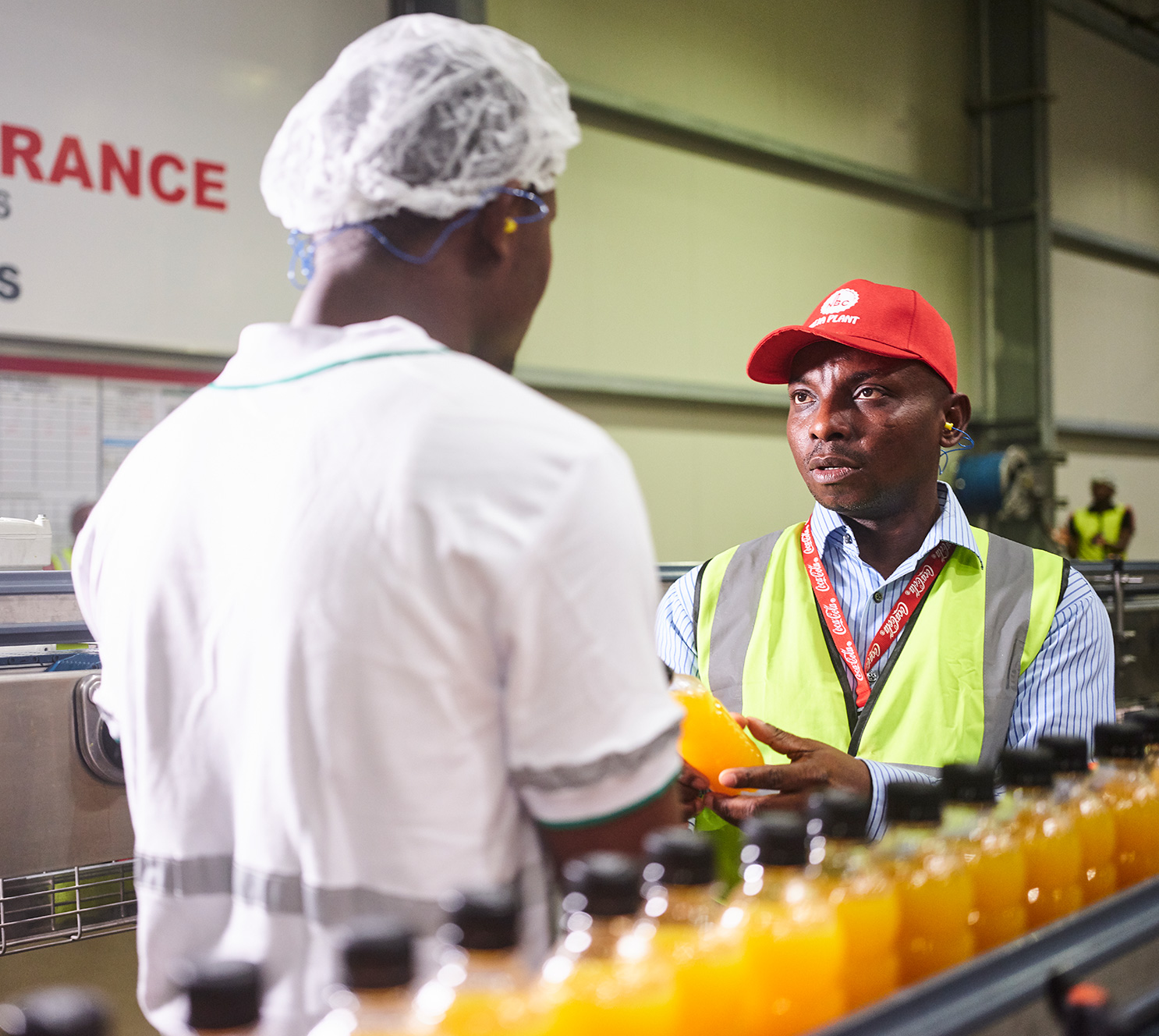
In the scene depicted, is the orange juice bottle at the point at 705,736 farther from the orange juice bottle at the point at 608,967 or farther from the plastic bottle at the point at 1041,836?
the orange juice bottle at the point at 608,967

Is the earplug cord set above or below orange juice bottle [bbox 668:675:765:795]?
above

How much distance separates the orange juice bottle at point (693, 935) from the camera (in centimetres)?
65

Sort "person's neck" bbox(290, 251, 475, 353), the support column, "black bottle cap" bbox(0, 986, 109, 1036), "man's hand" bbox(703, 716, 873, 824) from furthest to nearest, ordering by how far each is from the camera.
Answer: the support column → "man's hand" bbox(703, 716, 873, 824) → "person's neck" bbox(290, 251, 475, 353) → "black bottle cap" bbox(0, 986, 109, 1036)

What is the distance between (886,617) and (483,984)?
51.9 inches

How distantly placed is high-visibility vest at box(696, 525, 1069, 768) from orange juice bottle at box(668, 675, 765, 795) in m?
0.38

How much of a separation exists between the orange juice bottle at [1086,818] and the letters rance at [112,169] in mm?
4249

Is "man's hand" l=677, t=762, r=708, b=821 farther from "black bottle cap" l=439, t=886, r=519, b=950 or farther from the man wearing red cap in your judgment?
"black bottle cap" l=439, t=886, r=519, b=950

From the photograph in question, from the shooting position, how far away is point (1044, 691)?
1.66 meters

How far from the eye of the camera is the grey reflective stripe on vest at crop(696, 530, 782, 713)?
6.03 feet

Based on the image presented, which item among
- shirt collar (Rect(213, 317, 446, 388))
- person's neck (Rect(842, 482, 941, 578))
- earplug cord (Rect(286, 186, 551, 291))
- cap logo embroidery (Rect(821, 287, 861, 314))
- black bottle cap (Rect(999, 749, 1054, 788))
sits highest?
cap logo embroidery (Rect(821, 287, 861, 314))

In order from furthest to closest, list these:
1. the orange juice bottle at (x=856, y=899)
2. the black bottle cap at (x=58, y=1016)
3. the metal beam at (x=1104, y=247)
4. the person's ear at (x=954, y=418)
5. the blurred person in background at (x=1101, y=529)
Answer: the metal beam at (x=1104, y=247) → the blurred person in background at (x=1101, y=529) → the person's ear at (x=954, y=418) → the orange juice bottle at (x=856, y=899) → the black bottle cap at (x=58, y=1016)

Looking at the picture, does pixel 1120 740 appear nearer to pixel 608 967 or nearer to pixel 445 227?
pixel 608 967

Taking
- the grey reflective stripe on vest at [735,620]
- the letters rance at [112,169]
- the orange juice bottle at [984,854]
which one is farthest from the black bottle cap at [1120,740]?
the letters rance at [112,169]

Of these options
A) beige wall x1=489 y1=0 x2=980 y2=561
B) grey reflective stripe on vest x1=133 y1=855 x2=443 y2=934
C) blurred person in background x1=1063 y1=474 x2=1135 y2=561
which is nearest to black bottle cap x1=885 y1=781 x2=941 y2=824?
grey reflective stripe on vest x1=133 y1=855 x2=443 y2=934
